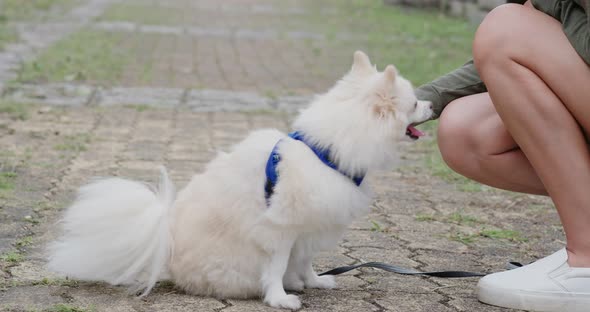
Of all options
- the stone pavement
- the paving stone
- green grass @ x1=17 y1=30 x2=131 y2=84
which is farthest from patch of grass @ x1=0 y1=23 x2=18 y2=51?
the paving stone

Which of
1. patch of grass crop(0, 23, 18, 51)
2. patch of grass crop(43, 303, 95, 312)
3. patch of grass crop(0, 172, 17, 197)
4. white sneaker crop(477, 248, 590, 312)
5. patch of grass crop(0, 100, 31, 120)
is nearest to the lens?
patch of grass crop(43, 303, 95, 312)

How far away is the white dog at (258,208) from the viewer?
9.39 ft

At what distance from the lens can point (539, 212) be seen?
4.50 metres

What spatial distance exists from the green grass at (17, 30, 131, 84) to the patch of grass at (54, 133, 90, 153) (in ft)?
6.68

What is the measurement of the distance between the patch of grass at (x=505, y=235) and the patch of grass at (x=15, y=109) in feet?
11.4

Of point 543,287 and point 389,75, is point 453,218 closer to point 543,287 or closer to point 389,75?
point 543,287

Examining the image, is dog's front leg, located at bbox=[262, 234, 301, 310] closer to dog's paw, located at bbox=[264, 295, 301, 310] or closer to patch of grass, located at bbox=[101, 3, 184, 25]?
dog's paw, located at bbox=[264, 295, 301, 310]

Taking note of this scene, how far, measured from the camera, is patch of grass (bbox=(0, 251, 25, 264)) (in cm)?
336

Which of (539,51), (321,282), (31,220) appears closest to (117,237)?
(321,282)

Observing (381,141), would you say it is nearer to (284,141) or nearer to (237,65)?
(284,141)

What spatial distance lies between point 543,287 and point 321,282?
74 centimetres

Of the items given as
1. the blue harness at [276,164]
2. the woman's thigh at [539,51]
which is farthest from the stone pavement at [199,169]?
the woman's thigh at [539,51]

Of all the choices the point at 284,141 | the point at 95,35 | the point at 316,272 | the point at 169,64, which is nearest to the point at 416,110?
the point at 284,141

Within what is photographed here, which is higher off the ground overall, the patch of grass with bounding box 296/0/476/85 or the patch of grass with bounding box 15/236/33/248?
the patch of grass with bounding box 15/236/33/248
